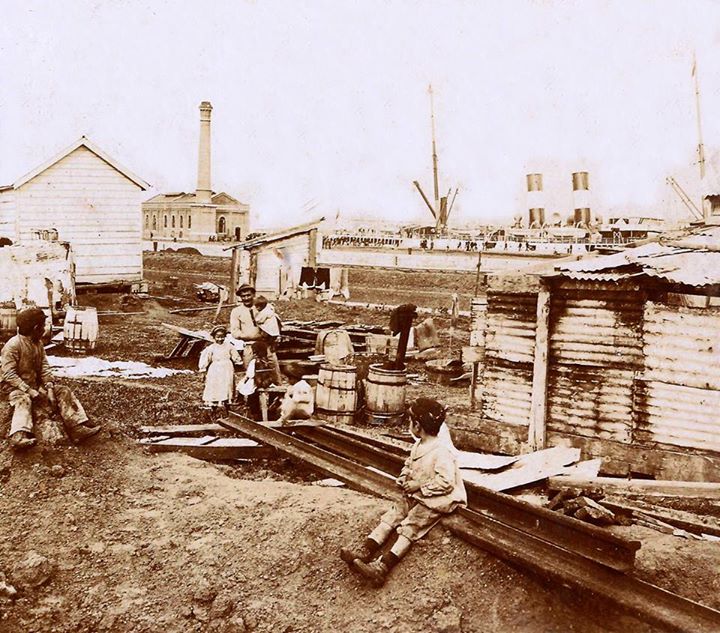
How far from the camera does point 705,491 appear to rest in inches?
285

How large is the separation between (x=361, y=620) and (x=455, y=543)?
1047 mm

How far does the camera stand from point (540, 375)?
9648 millimetres

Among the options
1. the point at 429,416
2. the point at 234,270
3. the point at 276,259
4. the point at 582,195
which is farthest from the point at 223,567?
the point at 582,195

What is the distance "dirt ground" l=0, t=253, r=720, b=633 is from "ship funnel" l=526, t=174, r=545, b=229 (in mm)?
50142

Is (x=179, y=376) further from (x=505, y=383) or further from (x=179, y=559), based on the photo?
(x=179, y=559)

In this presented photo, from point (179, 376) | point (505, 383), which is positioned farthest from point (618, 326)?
point (179, 376)

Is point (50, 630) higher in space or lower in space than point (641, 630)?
lower

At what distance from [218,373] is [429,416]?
530 centimetres

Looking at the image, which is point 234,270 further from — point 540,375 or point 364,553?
point 364,553

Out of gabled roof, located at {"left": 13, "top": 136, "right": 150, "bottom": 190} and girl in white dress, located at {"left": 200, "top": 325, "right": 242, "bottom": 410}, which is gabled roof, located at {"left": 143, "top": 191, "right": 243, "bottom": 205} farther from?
girl in white dress, located at {"left": 200, "top": 325, "right": 242, "bottom": 410}

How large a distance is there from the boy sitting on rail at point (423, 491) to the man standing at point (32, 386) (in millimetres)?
4221

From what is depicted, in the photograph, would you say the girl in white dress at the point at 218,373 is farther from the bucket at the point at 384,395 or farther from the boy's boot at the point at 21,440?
the boy's boot at the point at 21,440

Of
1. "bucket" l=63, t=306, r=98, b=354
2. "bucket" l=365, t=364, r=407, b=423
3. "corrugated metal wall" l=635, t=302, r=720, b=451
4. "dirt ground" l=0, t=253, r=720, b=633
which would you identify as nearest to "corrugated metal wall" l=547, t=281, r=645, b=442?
"corrugated metal wall" l=635, t=302, r=720, b=451

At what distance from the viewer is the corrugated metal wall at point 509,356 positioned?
9.90m
